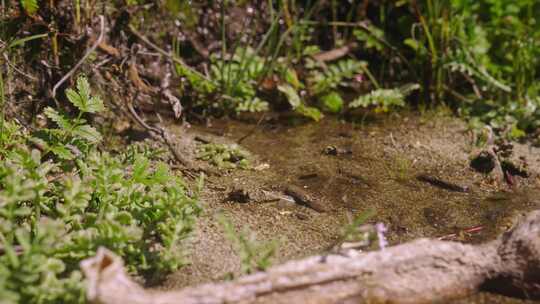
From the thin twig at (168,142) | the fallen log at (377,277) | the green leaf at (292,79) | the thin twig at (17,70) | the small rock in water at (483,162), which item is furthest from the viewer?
the green leaf at (292,79)

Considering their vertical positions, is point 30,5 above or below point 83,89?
above

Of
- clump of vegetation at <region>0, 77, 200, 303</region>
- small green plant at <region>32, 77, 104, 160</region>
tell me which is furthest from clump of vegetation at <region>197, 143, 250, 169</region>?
small green plant at <region>32, 77, 104, 160</region>

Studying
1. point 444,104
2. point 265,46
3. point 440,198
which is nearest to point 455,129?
point 444,104

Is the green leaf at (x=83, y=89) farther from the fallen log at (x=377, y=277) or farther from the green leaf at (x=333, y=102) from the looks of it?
the green leaf at (x=333, y=102)

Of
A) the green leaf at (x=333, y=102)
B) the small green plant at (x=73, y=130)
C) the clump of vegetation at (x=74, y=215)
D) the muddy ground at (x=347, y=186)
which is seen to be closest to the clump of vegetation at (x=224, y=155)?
the muddy ground at (x=347, y=186)

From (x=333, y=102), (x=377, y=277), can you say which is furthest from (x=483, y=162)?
(x=377, y=277)

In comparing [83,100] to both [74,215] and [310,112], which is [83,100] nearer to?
[74,215]
